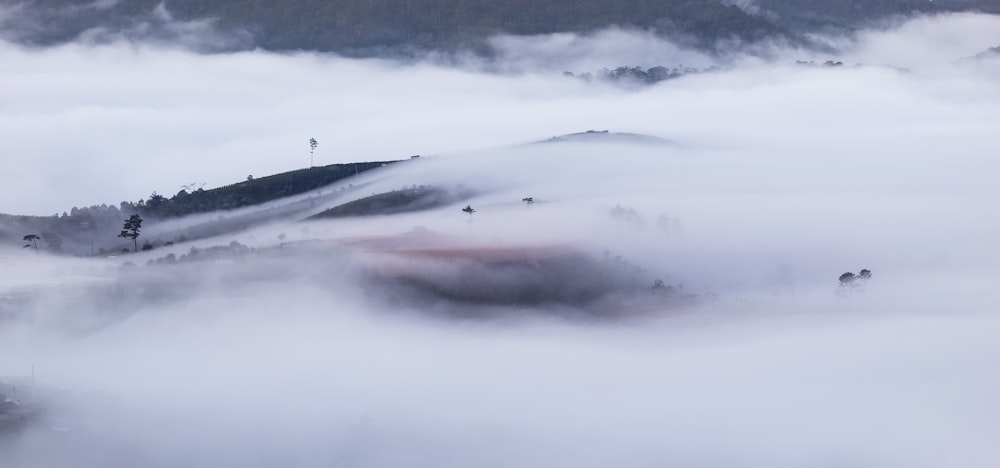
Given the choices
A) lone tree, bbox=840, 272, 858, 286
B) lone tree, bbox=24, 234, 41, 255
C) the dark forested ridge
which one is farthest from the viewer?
the dark forested ridge

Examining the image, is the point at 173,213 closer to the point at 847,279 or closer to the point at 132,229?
the point at 132,229

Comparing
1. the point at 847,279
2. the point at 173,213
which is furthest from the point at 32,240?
the point at 847,279

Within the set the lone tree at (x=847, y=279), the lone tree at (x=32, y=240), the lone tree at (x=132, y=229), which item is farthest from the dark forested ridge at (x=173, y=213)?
the lone tree at (x=847, y=279)

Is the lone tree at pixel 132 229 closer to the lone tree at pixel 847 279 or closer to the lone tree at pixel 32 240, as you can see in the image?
the lone tree at pixel 32 240

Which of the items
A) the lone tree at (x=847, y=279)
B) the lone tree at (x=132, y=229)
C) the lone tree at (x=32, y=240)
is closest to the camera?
the lone tree at (x=847, y=279)

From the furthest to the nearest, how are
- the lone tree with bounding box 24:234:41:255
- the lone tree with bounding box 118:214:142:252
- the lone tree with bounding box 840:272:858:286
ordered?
the lone tree with bounding box 118:214:142:252 < the lone tree with bounding box 24:234:41:255 < the lone tree with bounding box 840:272:858:286

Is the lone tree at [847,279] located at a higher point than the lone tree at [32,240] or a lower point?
lower

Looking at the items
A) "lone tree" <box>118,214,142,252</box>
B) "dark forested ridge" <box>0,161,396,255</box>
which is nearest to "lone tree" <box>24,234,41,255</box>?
"dark forested ridge" <box>0,161,396,255</box>

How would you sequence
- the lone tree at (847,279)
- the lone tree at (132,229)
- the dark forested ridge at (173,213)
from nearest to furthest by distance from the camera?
the lone tree at (847,279) < the lone tree at (132,229) < the dark forested ridge at (173,213)

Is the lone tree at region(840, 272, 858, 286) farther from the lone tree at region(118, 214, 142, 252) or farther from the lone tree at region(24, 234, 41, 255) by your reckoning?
the lone tree at region(24, 234, 41, 255)

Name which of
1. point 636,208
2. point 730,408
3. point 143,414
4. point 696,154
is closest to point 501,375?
point 730,408

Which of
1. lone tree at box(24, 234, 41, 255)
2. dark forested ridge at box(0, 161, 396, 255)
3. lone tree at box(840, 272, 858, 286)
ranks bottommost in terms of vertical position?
lone tree at box(840, 272, 858, 286)

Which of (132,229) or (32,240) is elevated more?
(132,229)

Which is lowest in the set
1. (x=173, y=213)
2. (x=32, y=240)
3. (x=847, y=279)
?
(x=847, y=279)
